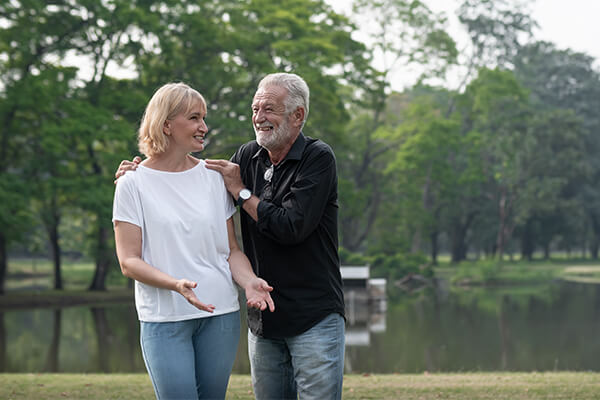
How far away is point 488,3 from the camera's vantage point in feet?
125

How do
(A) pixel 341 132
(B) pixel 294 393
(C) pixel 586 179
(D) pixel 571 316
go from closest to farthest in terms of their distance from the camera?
(B) pixel 294 393 < (D) pixel 571 316 < (A) pixel 341 132 < (C) pixel 586 179

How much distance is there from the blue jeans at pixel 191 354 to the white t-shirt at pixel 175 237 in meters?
0.04

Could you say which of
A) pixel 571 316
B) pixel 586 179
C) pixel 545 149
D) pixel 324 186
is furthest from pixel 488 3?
pixel 324 186

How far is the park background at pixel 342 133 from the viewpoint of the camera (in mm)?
20516

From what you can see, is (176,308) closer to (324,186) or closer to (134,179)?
(134,179)

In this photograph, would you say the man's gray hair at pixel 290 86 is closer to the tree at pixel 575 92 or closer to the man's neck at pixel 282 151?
the man's neck at pixel 282 151

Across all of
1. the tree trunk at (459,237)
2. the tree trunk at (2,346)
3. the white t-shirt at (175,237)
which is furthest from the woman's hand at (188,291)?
the tree trunk at (459,237)

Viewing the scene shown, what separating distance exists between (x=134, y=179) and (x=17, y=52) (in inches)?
869

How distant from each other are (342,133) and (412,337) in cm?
1272

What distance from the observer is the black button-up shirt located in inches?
104

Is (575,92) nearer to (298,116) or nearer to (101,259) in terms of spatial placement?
(101,259)

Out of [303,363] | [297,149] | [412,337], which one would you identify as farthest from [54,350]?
[297,149]

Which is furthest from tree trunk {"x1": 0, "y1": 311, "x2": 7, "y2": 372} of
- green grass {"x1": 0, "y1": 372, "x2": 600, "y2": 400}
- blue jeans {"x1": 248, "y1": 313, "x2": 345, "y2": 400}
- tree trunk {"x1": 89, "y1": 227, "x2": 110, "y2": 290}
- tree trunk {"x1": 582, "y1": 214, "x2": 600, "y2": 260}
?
tree trunk {"x1": 582, "y1": 214, "x2": 600, "y2": 260}

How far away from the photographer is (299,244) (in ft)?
8.95
